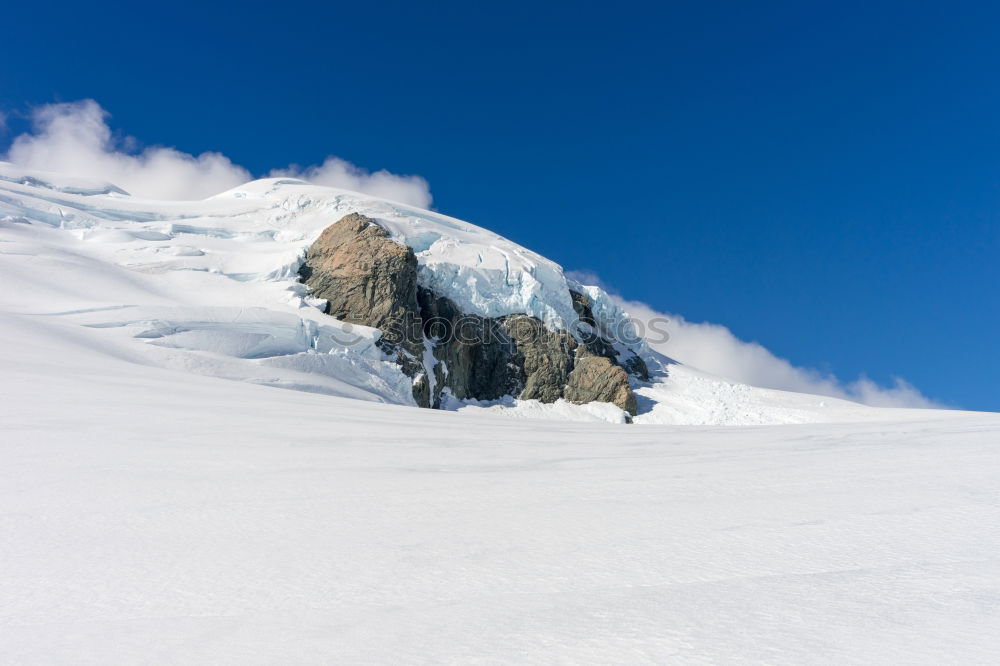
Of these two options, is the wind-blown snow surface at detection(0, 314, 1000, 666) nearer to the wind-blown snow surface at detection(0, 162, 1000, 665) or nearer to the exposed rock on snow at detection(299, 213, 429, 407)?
the wind-blown snow surface at detection(0, 162, 1000, 665)

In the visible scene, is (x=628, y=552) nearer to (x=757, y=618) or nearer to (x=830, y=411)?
(x=757, y=618)

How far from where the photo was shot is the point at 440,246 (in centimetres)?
3391

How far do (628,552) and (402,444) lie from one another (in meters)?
2.71

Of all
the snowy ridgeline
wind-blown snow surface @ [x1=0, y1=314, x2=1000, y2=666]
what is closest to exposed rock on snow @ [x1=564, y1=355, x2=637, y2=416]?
the snowy ridgeline

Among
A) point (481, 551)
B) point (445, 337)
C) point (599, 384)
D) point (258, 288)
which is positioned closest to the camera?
point (481, 551)

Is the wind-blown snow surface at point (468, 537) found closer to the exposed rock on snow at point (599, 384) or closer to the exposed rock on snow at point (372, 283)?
the exposed rock on snow at point (372, 283)

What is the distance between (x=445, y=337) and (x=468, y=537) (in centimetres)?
2926

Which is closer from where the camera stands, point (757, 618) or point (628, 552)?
point (757, 618)

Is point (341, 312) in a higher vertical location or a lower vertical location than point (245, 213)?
lower

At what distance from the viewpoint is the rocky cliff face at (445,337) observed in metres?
28.2

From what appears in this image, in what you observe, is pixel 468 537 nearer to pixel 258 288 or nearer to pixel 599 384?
pixel 258 288

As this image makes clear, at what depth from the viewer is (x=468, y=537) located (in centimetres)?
253

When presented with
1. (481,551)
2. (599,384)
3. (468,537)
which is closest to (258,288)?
(599,384)

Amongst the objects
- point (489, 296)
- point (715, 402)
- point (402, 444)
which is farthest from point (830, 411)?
point (402, 444)
